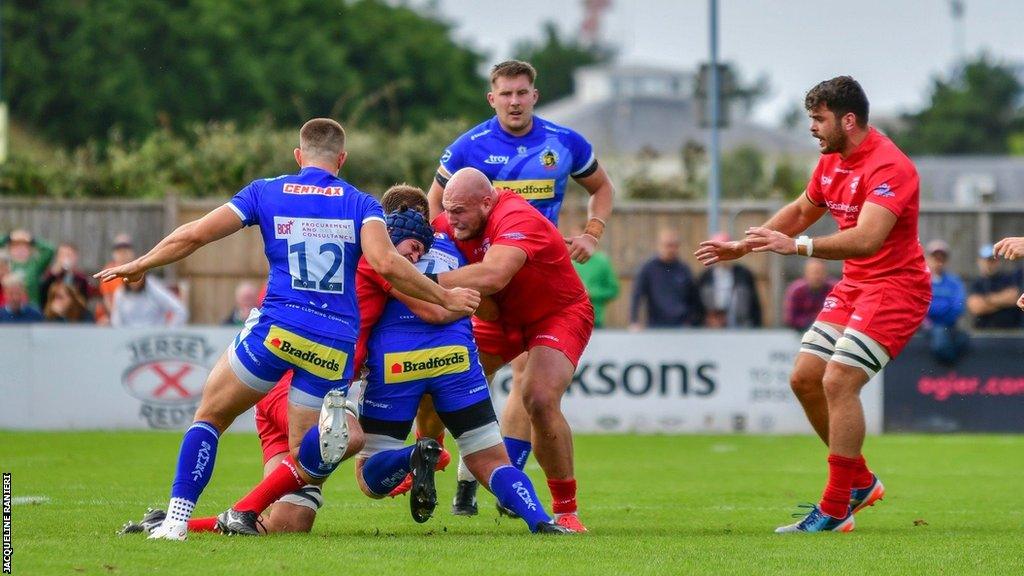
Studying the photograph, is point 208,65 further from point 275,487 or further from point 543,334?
point 275,487

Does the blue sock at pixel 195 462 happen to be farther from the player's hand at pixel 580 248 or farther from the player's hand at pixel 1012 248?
the player's hand at pixel 1012 248

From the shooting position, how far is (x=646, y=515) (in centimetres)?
911

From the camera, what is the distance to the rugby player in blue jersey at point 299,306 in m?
7.21

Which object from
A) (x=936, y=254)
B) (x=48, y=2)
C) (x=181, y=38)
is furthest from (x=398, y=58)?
(x=936, y=254)

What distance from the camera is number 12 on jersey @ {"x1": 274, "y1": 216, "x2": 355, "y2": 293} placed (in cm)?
732

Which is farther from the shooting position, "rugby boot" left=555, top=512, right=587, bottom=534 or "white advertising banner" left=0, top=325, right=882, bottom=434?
"white advertising banner" left=0, top=325, right=882, bottom=434

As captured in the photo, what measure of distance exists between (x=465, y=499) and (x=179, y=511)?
2321 mm

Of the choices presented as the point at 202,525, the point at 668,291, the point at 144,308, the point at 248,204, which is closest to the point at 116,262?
the point at 144,308

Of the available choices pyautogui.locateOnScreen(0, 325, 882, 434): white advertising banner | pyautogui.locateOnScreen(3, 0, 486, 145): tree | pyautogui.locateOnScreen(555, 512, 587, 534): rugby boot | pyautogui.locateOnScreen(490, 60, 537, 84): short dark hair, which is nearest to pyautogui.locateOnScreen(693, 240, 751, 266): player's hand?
pyautogui.locateOnScreen(555, 512, 587, 534): rugby boot

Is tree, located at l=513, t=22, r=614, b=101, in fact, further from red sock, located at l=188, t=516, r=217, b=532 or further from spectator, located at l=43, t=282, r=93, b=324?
Answer: red sock, located at l=188, t=516, r=217, b=532

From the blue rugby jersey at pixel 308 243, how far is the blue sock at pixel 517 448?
5.96 ft

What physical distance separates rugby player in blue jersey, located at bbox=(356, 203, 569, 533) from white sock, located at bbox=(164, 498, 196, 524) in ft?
3.23

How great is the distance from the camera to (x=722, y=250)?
25.9 ft

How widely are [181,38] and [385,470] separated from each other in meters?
44.7
